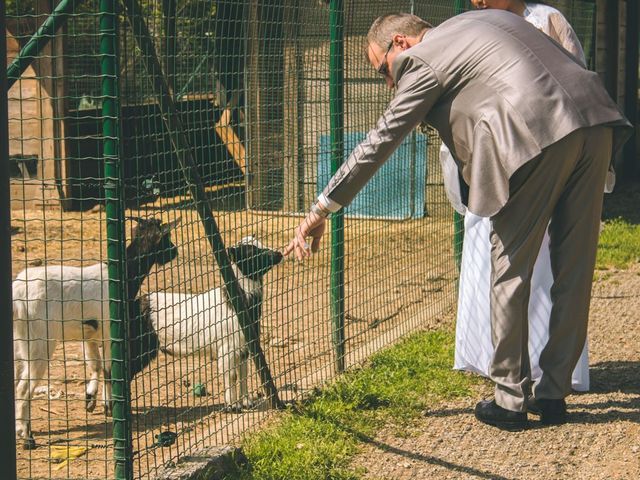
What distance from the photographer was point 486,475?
4516 millimetres

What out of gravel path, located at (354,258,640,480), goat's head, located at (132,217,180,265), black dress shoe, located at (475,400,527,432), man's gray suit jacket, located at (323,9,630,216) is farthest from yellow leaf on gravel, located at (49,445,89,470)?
black dress shoe, located at (475,400,527,432)

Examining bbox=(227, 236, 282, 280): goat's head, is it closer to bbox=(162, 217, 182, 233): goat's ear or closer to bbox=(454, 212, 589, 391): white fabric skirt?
bbox=(162, 217, 182, 233): goat's ear

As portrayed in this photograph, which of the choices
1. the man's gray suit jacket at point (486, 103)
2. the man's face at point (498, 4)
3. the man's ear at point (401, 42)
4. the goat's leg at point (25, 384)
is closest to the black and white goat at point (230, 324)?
the goat's leg at point (25, 384)

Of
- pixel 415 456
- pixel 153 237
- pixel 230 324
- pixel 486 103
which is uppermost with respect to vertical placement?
pixel 486 103

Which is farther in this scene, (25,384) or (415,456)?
(25,384)

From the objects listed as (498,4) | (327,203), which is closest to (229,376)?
(327,203)

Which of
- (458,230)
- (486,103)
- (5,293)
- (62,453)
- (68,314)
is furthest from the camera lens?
(458,230)

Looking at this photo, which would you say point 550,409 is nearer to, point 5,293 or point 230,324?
point 230,324

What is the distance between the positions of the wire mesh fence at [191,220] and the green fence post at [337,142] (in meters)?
0.01

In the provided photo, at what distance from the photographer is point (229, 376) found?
5281mm

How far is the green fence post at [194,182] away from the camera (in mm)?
4223

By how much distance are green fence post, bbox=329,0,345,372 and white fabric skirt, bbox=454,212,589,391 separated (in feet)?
2.30

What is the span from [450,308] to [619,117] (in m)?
3.33

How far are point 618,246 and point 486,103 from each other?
600 cm
